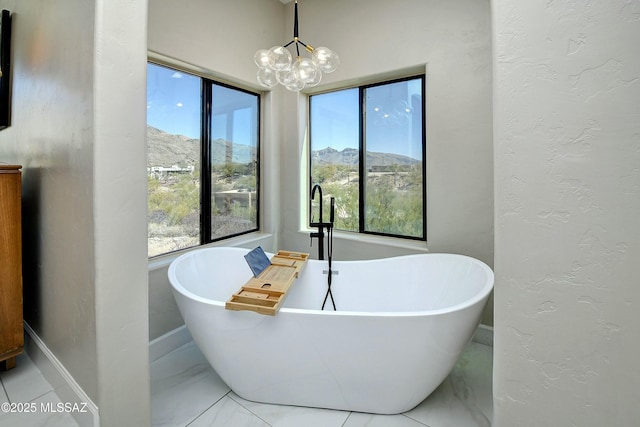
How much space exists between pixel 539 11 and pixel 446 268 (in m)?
1.57

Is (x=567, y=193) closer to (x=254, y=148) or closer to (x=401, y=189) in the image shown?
(x=401, y=189)

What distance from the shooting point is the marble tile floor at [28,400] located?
131 cm

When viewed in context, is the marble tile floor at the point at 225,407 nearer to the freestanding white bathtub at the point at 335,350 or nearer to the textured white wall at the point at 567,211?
the freestanding white bathtub at the point at 335,350

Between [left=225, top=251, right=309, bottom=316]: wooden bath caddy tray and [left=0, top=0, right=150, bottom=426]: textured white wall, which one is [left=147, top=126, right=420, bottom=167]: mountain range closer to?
[left=0, top=0, right=150, bottom=426]: textured white wall

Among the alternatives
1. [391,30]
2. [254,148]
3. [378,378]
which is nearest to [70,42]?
[254,148]

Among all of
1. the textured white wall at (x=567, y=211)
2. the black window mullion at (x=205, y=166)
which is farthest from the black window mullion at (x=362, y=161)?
the textured white wall at (x=567, y=211)

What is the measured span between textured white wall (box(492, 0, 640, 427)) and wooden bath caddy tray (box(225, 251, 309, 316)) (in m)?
0.94

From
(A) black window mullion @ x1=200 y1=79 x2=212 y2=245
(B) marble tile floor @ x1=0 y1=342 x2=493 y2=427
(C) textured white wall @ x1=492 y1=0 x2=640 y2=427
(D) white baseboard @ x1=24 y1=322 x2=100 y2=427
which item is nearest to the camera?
(C) textured white wall @ x1=492 y1=0 x2=640 y2=427

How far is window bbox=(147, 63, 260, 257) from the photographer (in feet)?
7.07

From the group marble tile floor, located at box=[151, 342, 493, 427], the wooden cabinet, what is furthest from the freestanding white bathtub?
the wooden cabinet

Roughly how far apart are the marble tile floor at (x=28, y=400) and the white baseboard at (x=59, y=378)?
3 centimetres

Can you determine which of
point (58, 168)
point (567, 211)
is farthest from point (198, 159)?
point (567, 211)

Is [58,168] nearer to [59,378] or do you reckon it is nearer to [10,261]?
[10,261]

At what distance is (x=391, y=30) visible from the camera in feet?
7.98
